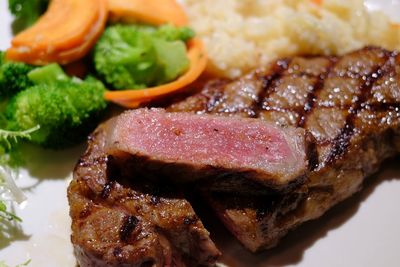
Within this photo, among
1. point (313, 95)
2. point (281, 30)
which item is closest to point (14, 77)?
point (281, 30)

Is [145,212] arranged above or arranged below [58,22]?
below

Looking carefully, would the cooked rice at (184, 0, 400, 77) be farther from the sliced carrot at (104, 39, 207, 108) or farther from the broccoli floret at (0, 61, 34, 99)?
the broccoli floret at (0, 61, 34, 99)

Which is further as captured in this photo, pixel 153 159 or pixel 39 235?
pixel 39 235

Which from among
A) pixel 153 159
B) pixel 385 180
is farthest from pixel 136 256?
pixel 385 180

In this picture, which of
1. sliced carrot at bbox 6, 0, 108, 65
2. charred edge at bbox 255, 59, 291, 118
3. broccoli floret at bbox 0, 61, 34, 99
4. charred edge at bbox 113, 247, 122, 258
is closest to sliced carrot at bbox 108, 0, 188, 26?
sliced carrot at bbox 6, 0, 108, 65

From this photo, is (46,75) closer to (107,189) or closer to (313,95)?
(107,189)

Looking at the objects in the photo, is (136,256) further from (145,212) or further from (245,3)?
(245,3)
